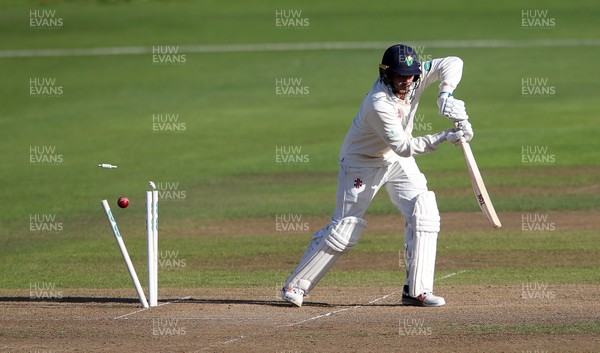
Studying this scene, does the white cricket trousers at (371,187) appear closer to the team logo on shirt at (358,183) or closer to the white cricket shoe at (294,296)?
the team logo on shirt at (358,183)

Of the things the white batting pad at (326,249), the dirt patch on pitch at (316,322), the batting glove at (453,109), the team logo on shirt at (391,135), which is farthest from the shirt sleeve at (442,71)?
the dirt patch on pitch at (316,322)

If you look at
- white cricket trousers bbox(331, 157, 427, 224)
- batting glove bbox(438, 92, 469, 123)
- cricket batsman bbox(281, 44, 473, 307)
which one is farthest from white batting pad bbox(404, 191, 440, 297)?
batting glove bbox(438, 92, 469, 123)

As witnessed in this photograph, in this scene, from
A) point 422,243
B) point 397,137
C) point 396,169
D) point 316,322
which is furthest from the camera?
point 396,169

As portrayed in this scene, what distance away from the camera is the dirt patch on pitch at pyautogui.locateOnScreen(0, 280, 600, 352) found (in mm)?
9461

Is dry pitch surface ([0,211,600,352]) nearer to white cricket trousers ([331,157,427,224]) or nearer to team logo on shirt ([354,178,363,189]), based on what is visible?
white cricket trousers ([331,157,427,224])

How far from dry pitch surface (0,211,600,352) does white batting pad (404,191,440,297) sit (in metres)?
0.28

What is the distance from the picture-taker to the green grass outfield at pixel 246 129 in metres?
15.0

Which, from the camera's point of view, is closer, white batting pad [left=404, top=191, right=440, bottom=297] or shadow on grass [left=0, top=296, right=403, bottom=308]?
white batting pad [left=404, top=191, right=440, bottom=297]

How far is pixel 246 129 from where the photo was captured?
26734mm

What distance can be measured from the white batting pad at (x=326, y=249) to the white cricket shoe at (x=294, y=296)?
4 centimetres

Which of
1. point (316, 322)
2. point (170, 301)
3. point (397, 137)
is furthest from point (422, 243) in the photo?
point (170, 301)

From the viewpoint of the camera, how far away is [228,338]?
386 inches

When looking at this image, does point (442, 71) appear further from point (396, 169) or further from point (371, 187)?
point (371, 187)

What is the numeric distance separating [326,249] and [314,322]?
895mm
